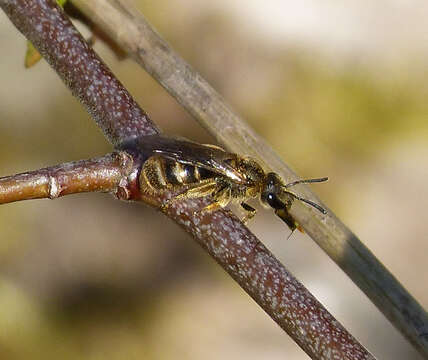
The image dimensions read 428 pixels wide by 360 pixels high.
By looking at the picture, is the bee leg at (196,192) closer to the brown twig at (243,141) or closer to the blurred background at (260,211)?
the brown twig at (243,141)

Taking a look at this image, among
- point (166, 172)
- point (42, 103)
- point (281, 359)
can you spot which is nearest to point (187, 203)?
point (166, 172)

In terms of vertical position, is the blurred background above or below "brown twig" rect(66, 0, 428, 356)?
above

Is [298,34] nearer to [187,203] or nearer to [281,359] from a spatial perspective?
[281,359]

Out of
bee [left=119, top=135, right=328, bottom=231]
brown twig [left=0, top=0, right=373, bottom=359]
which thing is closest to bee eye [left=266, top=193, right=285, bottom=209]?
bee [left=119, top=135, right=328, bottom=231]

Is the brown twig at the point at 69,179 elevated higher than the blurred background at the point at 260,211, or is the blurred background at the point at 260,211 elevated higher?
the blurred background at the point at 260,211

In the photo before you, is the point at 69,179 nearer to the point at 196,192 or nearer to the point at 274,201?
the point at 196,192

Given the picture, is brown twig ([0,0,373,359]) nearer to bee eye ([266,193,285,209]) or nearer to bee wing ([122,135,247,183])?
bee wing ([122,135,247,183])

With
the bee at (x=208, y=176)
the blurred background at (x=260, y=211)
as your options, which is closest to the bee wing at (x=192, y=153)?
the bee at (x=208, y=176)

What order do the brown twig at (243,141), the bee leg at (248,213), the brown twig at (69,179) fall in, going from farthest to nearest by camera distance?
the bee leg at (248,213)
the brown twig at (243,141)
the brown twig at (69,179)
